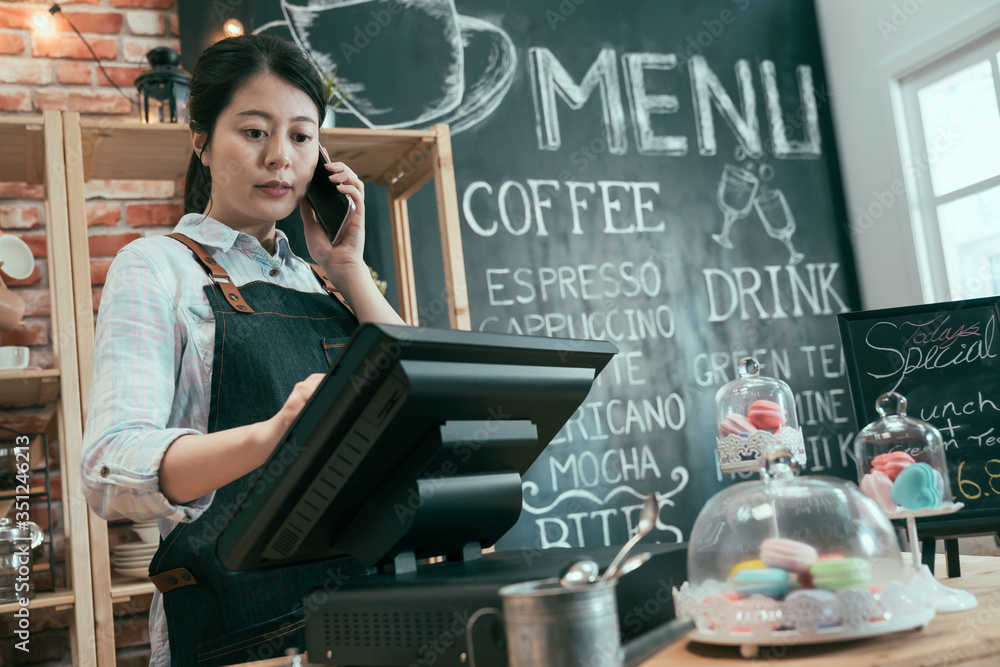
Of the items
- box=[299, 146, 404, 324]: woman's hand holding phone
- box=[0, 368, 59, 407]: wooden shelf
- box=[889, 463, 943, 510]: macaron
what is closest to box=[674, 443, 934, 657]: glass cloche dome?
box=[889, 463, 943, 510]: macaron

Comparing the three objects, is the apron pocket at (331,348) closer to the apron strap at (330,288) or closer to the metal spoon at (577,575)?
the apron strap at (330,288)

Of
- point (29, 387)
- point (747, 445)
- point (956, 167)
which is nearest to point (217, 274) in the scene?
point (747, 445)

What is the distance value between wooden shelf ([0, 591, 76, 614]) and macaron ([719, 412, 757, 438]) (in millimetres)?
1538

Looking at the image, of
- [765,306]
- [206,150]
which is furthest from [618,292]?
[206,150]

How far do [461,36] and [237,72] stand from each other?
2.00m

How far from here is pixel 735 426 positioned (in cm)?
186

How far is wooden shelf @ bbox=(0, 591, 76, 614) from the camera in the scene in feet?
6.57

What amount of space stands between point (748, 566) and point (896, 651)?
140 millimetres

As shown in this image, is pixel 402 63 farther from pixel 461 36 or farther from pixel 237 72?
pixel 237 72

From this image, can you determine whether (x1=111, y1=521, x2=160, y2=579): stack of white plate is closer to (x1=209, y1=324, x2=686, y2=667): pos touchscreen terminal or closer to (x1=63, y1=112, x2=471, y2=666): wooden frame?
(x1=63, y1=112, x2=471, y2=666): wooden frame

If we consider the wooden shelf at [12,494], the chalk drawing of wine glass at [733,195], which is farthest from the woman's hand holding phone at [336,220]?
the chalk drawing of wine glass at [733,195]

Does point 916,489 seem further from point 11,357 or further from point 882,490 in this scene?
point 11,357

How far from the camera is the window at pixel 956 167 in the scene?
10.8ft

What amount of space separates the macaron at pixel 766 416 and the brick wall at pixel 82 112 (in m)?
1.74
